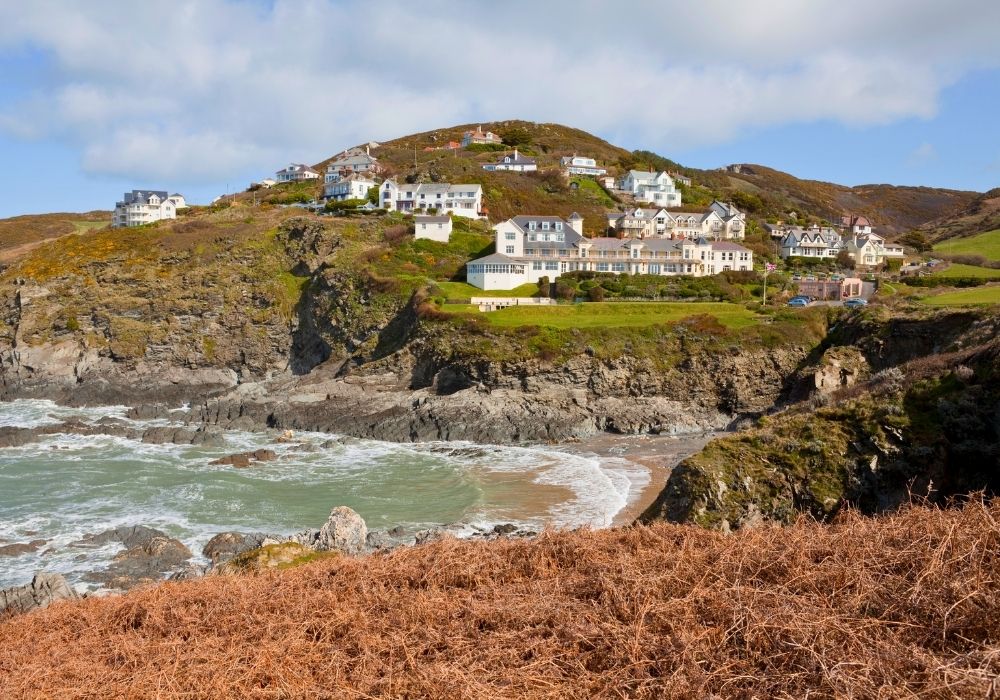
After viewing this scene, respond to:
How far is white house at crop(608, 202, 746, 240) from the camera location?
82.4 metres

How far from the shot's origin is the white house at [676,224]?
8244cm

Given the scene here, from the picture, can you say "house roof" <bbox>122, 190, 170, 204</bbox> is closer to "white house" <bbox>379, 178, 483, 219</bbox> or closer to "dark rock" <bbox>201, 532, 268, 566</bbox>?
"white house" <bbox>379, 178, 483, 219</bbox>

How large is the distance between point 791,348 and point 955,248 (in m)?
52.0

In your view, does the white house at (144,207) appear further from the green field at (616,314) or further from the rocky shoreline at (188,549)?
the rocky shoreline at (188,549)

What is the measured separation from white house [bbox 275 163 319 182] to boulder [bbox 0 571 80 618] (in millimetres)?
104544

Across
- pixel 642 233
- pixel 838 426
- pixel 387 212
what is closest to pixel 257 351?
pixel 387 212

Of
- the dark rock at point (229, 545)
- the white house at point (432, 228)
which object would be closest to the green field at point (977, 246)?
the white house at point (432, 228)

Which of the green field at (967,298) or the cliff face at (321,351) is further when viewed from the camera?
the cliff face at (321,351)

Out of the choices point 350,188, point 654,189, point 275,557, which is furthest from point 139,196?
point 275,557

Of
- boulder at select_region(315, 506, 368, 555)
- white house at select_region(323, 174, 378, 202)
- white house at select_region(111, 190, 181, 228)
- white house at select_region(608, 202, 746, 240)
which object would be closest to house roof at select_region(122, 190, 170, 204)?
white house at select_region(111, 190, 181, 228)

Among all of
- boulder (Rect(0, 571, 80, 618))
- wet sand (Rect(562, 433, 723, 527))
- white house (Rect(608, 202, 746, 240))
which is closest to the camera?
boulder (Rect(0, 571, 80, 618))

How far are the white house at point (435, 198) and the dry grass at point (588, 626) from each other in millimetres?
74495

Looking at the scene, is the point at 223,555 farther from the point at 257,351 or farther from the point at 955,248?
the point at 955,248

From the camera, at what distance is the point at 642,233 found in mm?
82688
